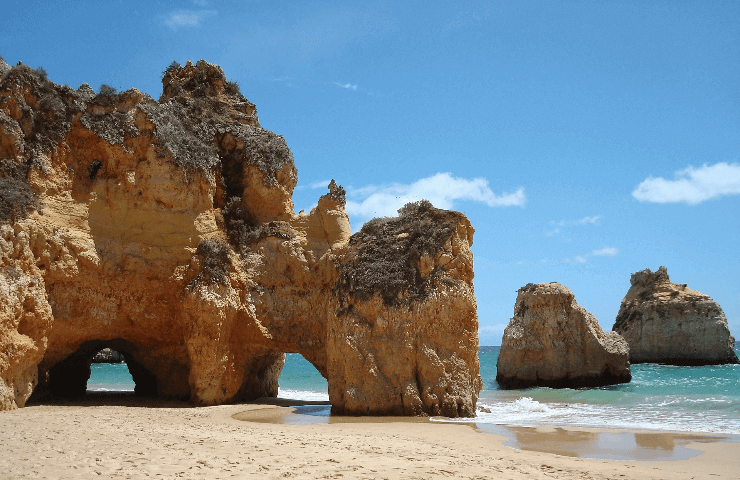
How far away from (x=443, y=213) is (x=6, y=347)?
32.1 feet

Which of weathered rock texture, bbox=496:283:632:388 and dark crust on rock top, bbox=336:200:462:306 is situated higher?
dark crust on rock top, bbox=336:200:462:306

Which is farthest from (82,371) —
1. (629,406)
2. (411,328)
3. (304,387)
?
(629,406)

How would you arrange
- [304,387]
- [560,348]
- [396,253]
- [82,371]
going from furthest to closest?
[304,387]
[560,348]
[82,371]
[396,253]

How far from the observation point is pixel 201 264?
14.6 metres

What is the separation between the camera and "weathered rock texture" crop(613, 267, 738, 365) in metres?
40.0

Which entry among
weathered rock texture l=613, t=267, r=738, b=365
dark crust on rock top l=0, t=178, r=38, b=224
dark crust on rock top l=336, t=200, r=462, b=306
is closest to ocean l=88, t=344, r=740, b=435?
dark crust on rock top l=336, t=200, r=462, b=306

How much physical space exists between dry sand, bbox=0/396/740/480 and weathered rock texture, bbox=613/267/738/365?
33213mm

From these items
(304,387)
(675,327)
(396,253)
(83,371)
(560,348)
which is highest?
(396,253)

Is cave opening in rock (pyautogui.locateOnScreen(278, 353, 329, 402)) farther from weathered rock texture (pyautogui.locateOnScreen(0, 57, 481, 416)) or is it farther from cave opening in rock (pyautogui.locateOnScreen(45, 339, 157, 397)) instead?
cave opening in rock (pyautogui.locateOnScreen(45, 339, 157, 397))

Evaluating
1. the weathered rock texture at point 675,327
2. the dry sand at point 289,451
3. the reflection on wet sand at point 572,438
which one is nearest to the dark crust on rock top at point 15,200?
the dry sand at point 289,451

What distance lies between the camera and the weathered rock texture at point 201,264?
12867 mm

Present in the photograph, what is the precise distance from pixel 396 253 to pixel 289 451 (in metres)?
7.04

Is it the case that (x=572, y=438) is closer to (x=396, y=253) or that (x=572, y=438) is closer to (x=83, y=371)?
(x=396, y=253)

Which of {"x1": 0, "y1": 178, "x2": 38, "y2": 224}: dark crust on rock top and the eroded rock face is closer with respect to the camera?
{"x1": 0, "y1": 178, "x2": 38, "y2": 224}: dark crust on rock top
